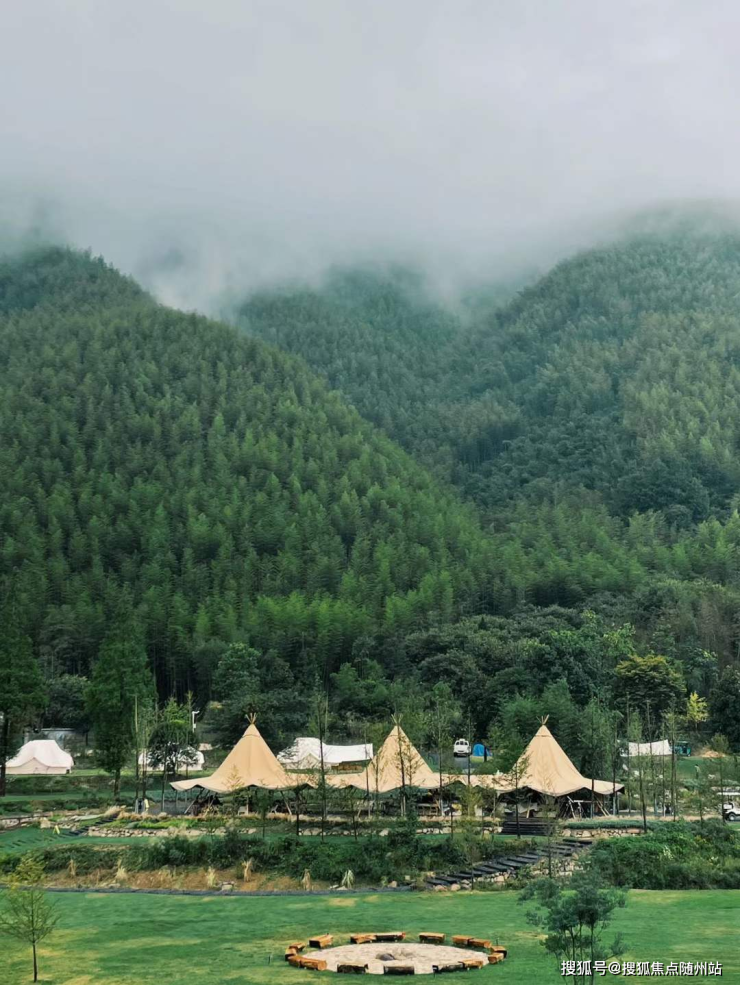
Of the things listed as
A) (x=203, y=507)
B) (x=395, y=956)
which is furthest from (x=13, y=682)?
(x=203, y=507)

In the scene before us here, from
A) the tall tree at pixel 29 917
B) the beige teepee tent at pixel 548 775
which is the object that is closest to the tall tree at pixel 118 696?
the beige teepee tent at pixel 548 775

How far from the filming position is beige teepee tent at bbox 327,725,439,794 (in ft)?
168

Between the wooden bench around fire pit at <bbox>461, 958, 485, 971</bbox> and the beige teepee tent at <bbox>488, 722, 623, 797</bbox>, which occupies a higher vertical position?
the beige teepee tent at <bbox>488, 722, 623, 797</bbox>

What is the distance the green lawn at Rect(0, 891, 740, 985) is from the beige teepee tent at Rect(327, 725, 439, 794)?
15.0m

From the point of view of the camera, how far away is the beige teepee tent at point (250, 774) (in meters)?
52.0

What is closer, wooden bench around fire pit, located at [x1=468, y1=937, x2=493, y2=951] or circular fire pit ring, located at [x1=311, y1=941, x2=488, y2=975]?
circular fire pit ring, located at [x1=311, y1=941, x2=488, y2=975]

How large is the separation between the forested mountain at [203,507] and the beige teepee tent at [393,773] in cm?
3852

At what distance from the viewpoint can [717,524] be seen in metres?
121

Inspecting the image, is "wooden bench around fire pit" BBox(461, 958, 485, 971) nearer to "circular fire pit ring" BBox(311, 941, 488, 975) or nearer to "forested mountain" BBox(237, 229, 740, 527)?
"circular fire pit ring" BBox(311, 941, 488, 975)

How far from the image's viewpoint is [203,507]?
12331 cm

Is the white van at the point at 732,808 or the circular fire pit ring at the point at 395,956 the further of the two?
the white van at the point at 732,808

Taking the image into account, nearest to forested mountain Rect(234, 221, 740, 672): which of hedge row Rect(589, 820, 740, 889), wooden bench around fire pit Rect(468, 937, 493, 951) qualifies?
hedge row Rect(589, 820, 740, 889)

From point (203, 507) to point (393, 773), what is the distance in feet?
242

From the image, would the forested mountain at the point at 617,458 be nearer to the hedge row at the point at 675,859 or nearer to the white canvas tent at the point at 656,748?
the white canvas tent at the point at 656,748
